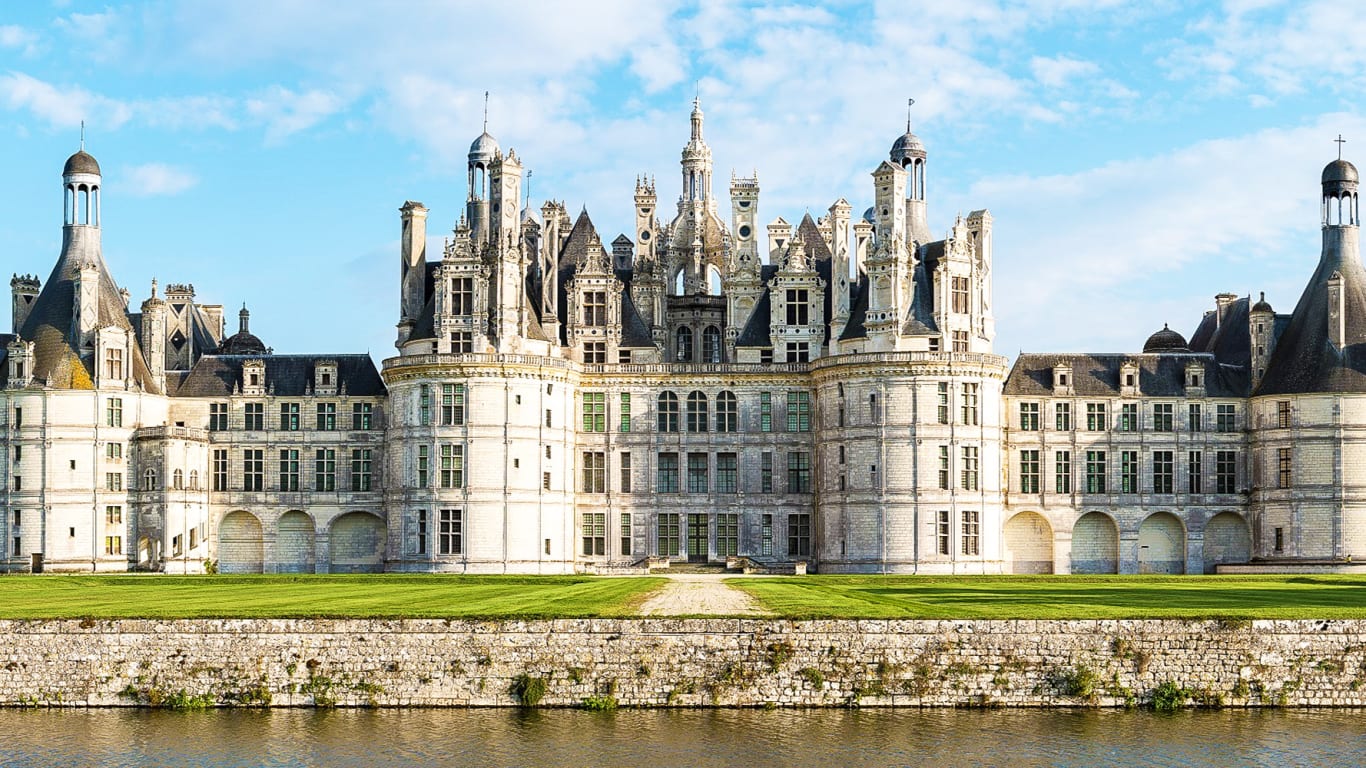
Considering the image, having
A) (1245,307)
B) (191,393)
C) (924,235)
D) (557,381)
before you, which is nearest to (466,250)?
(557,381)

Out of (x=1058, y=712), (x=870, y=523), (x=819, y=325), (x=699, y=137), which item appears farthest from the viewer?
(x=699, y=137)

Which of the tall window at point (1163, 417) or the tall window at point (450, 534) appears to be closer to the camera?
the tall window at point (450, 534)

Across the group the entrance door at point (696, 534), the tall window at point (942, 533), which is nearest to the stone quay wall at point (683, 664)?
the tall window at point (942, 533)

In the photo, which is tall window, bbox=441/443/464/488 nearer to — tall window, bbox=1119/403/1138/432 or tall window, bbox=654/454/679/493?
tall window, bbox=654/454/679/493

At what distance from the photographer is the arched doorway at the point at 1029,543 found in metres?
76.6

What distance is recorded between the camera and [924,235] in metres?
75.9

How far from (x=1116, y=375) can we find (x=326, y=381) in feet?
111

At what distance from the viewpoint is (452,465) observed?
7212 centimetres

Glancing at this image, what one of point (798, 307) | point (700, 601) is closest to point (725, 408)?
point (798, 307)

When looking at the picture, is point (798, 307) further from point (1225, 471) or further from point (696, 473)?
point (1225, 471)

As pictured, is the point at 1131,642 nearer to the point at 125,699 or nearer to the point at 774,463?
the point at 125,699

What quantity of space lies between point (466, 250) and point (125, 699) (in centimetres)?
3531

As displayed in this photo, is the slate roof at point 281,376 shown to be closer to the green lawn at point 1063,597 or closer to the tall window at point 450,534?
the tall window at point 450,534

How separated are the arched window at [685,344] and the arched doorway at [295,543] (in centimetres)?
1761
